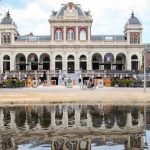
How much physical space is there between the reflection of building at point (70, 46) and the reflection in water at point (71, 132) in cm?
8165

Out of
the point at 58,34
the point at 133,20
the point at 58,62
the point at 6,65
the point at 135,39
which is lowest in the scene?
the point at 6,65

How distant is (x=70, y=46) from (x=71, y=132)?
88.0 m

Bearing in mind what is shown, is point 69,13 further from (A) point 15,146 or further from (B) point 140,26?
(A) point 15,146

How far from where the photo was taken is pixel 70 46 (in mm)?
104312

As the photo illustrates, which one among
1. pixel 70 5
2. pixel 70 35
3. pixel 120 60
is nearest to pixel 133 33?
pixel 120 60

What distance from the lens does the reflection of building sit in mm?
104375

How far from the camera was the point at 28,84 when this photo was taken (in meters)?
70.2

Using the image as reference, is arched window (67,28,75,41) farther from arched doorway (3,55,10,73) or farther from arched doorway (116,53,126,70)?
arched doorway (3,55,10,73)

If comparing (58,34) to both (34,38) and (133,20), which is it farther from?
(133,20)

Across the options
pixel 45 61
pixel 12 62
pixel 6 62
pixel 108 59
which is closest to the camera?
pixel 12 62

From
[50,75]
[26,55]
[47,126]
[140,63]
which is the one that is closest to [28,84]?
[50,75]

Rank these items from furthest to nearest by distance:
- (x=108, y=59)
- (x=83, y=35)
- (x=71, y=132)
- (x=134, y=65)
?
(x=134, y=65), (x=83, y=35), (x=108, y=59), (x=71, y=132)

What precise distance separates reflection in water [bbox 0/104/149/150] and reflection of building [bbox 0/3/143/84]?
81.6m

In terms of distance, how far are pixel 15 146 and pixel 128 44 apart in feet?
305
